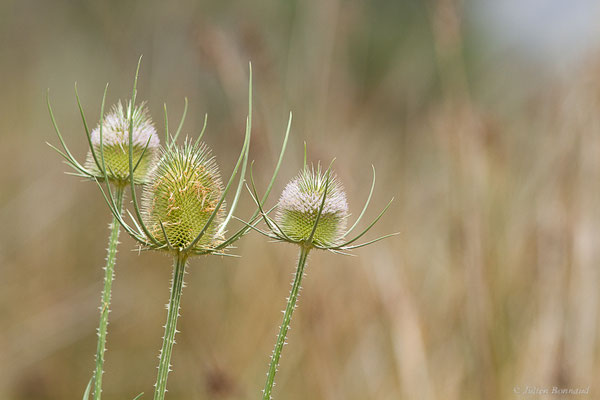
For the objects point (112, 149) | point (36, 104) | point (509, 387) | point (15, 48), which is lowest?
point (509, 387)

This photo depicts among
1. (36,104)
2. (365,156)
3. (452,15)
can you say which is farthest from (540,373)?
(36,104)

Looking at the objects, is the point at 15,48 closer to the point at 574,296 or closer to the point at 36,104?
the point at 36,104

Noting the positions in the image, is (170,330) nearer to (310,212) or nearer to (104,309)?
(104,309)

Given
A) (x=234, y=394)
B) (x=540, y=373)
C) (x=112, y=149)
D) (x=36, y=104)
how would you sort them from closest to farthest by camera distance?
(x=112, y=149) < (x=234, y=394) < (x=540, y=373) < (x=36, y=104)

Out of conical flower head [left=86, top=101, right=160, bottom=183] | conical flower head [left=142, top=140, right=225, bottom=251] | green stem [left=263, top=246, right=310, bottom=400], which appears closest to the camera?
green stem [left=263, top=246, right=310, bottom=400]

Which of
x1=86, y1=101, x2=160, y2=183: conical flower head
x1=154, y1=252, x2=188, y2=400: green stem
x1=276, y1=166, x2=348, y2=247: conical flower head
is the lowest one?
x1=154, y1=252, x2=188, y2=400: green stem

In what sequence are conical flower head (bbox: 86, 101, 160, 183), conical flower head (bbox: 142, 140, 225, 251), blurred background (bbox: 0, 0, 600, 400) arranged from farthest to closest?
blurred background (bbox: 0, 0, 600, 400), conical flower head (bbox: 86, 101, 160, 183), conical flower head (bbox: 142, 140, 225, 251)

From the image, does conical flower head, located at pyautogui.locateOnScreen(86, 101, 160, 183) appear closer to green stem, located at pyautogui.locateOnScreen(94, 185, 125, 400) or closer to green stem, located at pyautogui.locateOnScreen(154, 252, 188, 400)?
green stem, located at pyautogui.locateOnScreen(94, 185, 125, 400)

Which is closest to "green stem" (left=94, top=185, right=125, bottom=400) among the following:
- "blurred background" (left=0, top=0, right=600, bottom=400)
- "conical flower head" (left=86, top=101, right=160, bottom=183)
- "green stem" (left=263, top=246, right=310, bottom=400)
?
"conical flower head" (left=86, top=101, right=160, bottom=183)
